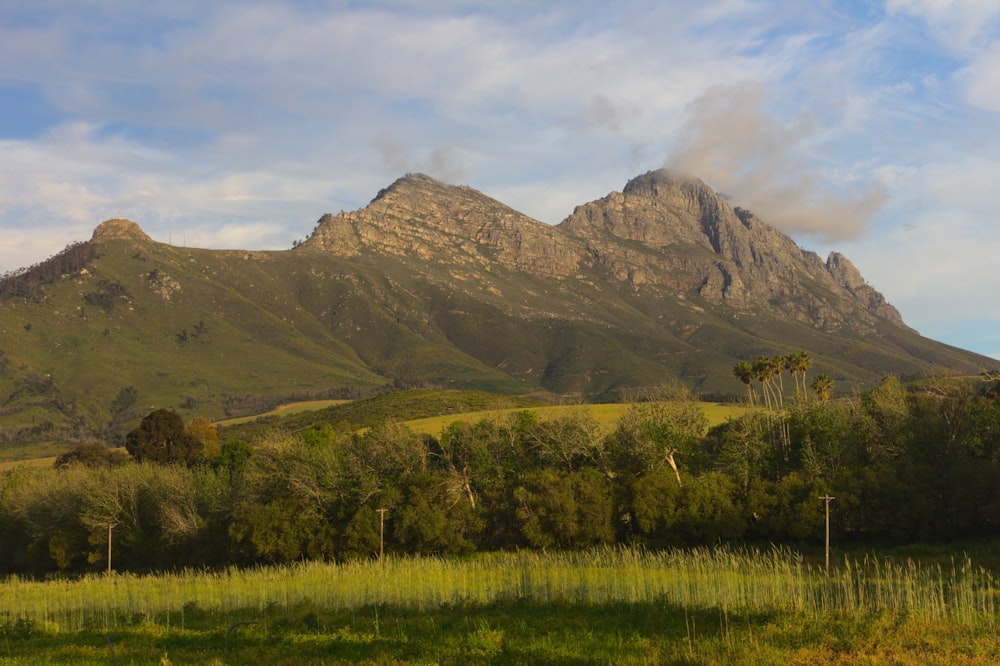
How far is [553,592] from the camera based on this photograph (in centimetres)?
3547

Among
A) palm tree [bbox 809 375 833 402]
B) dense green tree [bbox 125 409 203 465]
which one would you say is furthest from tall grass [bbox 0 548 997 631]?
dense green tree [bbox 125 409 203 465]

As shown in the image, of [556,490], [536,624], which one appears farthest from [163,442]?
[536,624]

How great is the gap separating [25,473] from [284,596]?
8991cm

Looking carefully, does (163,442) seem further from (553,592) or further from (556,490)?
(553,592)

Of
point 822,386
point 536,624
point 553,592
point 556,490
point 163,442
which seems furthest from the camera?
point 163,442

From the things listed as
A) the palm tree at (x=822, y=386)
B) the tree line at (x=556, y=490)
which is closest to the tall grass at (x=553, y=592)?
the tree line at (x=556, y=490)

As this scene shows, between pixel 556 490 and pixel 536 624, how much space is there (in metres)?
39.9

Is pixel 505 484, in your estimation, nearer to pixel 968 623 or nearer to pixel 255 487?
pixel 255 487

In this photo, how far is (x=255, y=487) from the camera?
255ft

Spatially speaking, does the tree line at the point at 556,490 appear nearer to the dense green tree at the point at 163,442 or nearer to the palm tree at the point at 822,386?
the palm tree at the point at 822,386

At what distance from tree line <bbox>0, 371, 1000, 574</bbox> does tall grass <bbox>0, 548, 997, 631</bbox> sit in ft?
41.4

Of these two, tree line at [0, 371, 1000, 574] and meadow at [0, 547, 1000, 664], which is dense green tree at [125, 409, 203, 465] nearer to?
tree line at [0, 371, 1000, 574]

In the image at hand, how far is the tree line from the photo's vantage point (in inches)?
2420

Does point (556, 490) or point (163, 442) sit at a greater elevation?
point (163, 442)
